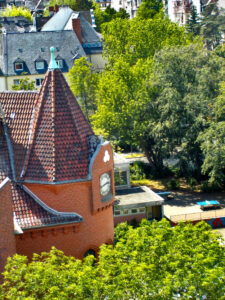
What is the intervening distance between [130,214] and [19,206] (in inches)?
875

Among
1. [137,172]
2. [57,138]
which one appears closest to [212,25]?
[137,172]

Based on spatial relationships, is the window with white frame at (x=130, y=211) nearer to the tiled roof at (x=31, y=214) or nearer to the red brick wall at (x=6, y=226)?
the tiled roof at (x=31, y=214)

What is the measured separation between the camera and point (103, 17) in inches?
4717

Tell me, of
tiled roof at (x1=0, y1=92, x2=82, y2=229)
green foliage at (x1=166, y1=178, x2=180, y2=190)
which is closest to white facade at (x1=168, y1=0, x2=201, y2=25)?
green foliage at (x1=166, y1=178, x2=180, y2=190)

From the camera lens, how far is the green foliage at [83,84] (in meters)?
68.2

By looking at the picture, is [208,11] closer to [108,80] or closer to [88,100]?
[88,100]

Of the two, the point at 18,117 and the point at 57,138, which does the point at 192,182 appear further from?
the point at 57,138

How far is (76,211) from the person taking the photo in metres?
25.0

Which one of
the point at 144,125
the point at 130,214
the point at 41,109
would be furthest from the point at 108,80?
the point at 41,109

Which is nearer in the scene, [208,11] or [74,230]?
[74,230]

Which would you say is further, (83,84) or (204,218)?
(83,84)

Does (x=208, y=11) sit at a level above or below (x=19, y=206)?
above

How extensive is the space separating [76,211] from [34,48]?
5746cm

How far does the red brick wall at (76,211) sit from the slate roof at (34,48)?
53618 mm
